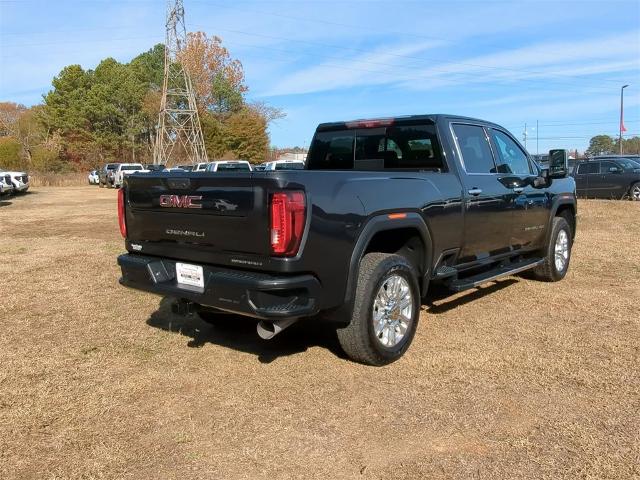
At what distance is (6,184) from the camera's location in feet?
84.6


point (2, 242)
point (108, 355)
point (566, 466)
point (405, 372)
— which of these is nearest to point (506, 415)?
point (566, 466)

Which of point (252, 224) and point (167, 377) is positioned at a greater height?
point (252, 224)

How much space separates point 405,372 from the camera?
420cm

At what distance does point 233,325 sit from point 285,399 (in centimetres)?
177

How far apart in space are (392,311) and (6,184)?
86.3ft

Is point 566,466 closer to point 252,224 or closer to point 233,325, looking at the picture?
point 252,224

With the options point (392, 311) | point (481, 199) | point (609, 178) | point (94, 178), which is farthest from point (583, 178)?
point (94, 178)

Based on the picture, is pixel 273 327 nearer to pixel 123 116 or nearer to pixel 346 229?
pixel 346 229

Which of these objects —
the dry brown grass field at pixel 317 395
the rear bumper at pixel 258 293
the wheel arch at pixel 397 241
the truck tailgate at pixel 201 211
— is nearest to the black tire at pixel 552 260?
the dry brown grass field at pixel 317 395

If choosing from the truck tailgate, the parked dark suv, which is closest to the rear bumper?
the truck tailgate

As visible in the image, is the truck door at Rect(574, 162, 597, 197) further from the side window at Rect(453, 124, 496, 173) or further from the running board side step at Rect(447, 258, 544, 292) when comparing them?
the side window at Rect(453, 124, 496, 173)

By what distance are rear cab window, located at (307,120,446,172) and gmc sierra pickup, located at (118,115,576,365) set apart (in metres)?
0.01

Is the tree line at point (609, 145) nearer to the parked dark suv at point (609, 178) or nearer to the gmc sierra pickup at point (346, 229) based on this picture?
the parked dark suv at point (609, 178)

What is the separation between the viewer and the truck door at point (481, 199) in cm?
515
